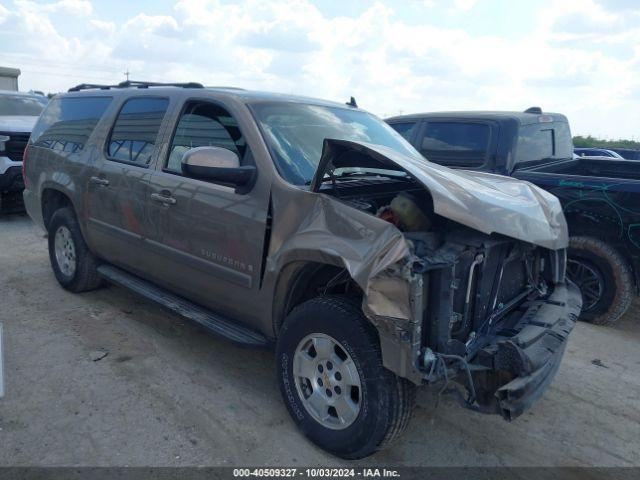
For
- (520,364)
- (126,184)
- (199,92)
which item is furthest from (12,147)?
(520,364)

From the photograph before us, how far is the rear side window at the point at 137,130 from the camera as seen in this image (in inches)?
164

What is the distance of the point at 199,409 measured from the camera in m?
3.37

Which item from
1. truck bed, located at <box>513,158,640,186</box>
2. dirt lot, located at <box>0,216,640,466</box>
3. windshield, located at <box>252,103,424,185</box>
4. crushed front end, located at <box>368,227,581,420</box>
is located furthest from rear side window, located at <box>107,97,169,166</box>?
truck bed, located at <box>513,158,640,186</box>

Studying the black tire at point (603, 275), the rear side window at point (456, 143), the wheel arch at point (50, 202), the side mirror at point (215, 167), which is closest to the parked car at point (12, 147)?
the wheel arch at point (50, 202)

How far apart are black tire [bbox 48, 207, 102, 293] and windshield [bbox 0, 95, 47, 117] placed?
6424 millimetres

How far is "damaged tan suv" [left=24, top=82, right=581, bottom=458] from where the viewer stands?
8.45 ft

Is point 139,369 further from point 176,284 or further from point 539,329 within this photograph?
point 539,329

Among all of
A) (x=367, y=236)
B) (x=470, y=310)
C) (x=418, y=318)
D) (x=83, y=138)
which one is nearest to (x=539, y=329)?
(x=470, y=310)

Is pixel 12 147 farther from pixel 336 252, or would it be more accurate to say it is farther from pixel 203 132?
pixel 336 252

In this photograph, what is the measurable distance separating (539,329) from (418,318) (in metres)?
0.91

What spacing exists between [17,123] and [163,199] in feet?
23.3

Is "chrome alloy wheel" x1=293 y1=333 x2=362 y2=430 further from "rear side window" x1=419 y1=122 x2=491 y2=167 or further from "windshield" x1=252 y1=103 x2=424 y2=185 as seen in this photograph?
"rear side window" x1=419 y1=122 x2=491 y2=167

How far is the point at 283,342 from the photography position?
122 inches

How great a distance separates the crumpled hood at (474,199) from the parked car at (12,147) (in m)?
7.29
